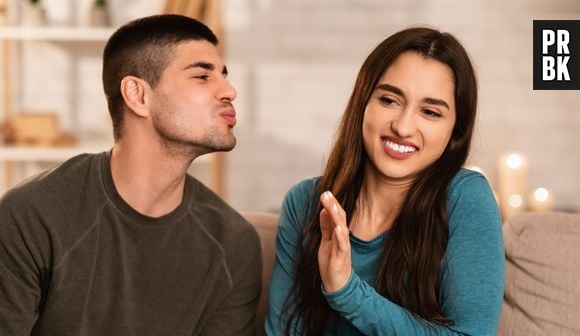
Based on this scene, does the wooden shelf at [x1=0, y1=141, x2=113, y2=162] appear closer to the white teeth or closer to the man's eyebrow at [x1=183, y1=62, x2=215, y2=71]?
the man's eyebrow at [x1=183, y1=62, x2=215, y2=71]

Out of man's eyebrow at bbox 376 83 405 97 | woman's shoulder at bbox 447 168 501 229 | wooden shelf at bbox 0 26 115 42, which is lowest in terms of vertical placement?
woman's shoulder at bbox 447 168 501 229

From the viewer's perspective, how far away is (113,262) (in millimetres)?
1817

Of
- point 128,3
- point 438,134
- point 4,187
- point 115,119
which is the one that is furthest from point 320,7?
point 438,134

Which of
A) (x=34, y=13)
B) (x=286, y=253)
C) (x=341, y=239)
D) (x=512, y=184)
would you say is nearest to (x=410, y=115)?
(x=341, y=239)

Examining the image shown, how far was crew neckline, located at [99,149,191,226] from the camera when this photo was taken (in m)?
1.85

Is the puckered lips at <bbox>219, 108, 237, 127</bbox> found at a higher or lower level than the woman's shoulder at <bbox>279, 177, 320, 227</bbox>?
higher

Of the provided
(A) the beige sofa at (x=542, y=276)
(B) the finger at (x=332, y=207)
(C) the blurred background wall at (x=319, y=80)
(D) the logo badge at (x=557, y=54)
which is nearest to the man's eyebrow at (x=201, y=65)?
(B) the finger at (x=332, y=207)

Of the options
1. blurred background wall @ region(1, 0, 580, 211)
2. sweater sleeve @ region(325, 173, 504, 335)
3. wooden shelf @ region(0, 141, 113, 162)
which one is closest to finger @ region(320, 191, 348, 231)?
sweater sleeve @ region(325, 173, 504, 335)

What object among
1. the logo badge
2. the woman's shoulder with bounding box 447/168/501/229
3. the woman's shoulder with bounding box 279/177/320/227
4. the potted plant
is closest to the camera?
the woman's shoulder with bounding box 447/168/501/229

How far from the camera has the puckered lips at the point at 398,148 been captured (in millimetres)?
1658

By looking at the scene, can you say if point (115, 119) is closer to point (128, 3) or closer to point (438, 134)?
point (438, 134)

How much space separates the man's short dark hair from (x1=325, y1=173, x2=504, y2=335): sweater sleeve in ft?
2.53

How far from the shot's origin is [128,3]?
13.3ft

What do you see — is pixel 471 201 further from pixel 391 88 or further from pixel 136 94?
pixel 136 94
